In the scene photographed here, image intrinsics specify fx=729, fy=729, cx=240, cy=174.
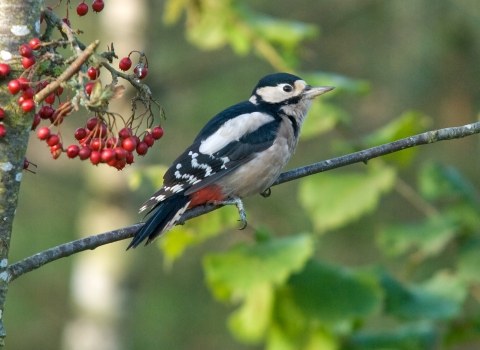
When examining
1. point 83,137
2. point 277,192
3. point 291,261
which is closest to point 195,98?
point 277,192

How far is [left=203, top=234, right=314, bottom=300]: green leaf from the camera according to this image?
3771mm

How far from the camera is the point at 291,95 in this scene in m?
4.52

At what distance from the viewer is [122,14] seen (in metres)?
6.74

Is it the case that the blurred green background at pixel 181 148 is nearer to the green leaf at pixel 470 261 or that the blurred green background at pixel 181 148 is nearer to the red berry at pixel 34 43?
the green leaf at pixel 470 261

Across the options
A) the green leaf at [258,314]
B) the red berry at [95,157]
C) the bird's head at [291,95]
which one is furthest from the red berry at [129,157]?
the bird's head at [291,95]

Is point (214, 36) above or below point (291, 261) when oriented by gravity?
above

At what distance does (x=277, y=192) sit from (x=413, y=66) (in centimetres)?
253

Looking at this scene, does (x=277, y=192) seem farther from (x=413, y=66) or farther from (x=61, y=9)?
(x=61, y=9)

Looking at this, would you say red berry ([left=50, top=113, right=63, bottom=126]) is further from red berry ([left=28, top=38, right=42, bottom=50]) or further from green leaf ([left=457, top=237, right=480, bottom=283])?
green leaf ([left=457, top=237, right=480, bottom=283])

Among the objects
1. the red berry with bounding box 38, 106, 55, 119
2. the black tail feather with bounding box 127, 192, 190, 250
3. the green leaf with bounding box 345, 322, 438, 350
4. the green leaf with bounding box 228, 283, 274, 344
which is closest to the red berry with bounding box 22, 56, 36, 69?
the red berry with bounding box 38, 106, 55, 119

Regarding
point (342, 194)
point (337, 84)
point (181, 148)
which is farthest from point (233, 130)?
point (181, 148)

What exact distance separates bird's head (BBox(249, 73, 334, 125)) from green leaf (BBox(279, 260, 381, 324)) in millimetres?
951

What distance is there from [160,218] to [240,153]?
3.27 feet

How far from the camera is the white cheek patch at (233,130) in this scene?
13.3 feet
